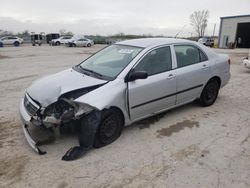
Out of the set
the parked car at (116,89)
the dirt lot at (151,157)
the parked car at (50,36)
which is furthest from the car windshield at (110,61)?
the parked car at (50,36)

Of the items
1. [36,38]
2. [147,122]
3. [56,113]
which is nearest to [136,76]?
[147,122]

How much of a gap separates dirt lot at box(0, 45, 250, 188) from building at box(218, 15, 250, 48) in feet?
104

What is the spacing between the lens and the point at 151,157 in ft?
9.86

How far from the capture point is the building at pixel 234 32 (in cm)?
→ 3164

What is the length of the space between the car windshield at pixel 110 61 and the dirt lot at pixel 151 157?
1069 millimetres

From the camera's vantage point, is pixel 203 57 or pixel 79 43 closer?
pixel 203 57

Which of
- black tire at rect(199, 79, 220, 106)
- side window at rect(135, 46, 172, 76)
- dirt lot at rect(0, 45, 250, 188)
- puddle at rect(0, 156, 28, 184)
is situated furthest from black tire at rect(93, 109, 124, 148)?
black tire at rect(199, 79, 220, 106)

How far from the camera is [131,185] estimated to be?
2477 mm

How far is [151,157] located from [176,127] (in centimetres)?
110

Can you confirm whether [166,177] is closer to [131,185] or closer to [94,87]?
[131,185]

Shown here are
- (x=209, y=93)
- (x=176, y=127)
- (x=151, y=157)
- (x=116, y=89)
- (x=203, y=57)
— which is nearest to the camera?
(x=151, y=157)

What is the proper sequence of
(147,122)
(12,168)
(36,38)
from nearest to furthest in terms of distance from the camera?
(12,168)
(147,122)
(36,38)

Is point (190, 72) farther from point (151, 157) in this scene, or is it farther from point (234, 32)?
point (234, 32)

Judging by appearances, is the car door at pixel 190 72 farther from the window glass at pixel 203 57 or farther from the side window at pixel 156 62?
the side window at pixel 156 62
